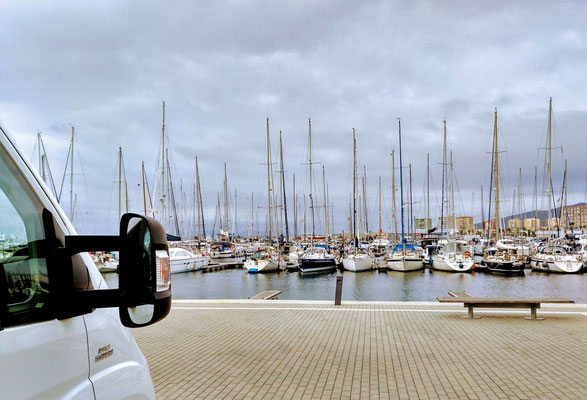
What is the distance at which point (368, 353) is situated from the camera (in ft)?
26.5

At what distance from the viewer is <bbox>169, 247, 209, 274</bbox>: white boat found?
45094 mm

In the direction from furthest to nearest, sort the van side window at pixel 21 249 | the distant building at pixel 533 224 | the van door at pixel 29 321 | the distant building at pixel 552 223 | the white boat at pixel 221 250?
the distant building at pixel 533 224 < the white boat at pixel 221 250 < the distant building at pixel 552 223 < the van side window at pixel 21 249 < the van door at pixel 29 321

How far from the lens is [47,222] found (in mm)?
1739

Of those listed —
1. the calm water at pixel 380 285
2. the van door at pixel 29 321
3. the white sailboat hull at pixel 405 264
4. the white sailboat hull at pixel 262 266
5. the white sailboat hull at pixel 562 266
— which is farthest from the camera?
the white sailboat hull at pixel 262 266

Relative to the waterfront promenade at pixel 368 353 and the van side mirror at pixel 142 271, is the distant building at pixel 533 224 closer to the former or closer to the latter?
the waterfront promenade at pixel 368 353

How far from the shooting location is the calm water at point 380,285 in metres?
29.5

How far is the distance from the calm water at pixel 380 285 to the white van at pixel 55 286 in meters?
26.5

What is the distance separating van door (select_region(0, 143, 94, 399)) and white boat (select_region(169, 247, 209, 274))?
145 feet

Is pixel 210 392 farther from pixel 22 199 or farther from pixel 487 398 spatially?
pixel 22 199

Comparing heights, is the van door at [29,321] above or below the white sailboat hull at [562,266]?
above

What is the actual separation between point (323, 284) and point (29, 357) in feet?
113

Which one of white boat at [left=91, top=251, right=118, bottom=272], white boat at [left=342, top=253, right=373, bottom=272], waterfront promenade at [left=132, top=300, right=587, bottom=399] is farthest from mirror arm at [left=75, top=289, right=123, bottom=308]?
white boat at [left=342, top=253, right=373, bottom=272]

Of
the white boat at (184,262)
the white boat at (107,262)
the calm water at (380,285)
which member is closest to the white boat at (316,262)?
the calm water at (380,285)

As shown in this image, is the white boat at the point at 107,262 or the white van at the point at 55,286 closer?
the white van at the point at 55,286
